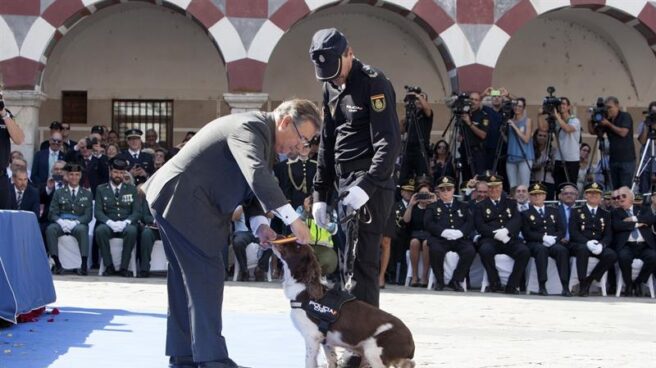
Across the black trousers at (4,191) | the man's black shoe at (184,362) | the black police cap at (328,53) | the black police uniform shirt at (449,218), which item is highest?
the black police cap at (328,53)

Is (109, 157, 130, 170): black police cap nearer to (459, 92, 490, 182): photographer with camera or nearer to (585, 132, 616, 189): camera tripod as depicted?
(459, 92, 490, 182): photographer with camera

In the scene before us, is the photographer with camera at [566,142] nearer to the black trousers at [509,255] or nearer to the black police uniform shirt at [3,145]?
the black trousers at [509,255]

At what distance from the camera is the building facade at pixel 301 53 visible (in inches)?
602

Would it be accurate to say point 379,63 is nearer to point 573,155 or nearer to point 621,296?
point 573,155

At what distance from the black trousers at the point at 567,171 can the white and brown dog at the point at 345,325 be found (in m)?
9.80

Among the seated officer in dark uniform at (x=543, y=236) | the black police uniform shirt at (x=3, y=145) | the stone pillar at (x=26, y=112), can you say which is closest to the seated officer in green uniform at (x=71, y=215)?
the stone pillar at (x=26, y=112)

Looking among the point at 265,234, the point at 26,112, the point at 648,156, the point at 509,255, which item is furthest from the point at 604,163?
the point at 265,234

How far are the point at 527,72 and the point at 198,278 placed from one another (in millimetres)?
13927

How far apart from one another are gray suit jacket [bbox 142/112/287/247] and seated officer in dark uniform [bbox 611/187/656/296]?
8954 mm

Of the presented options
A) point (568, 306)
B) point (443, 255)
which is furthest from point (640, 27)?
point (568, 306)

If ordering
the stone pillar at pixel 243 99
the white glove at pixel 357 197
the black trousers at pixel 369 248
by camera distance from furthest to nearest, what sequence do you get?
A: 1. the stone pillar at pixel 243 99
2. the black trousers at pixel 369 248
3. the white glove at pixel 357 197

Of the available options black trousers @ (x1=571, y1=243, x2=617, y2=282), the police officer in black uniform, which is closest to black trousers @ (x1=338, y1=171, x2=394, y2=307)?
the police officer in black uniform

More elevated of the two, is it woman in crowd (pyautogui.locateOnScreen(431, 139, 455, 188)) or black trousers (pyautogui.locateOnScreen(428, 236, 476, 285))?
woman in crowd (pyautogui.locateOnScreen(431, 139, 455, 188))

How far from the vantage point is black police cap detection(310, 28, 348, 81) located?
5.91 metres
